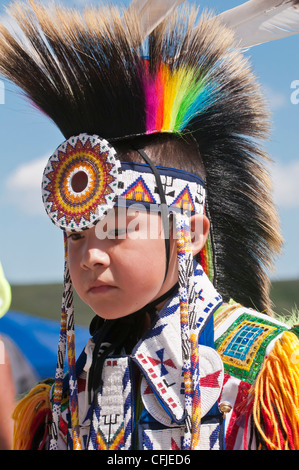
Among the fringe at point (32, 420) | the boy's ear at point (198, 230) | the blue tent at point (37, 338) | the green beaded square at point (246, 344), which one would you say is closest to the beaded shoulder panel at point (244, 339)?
the green beaded square at point (246, 344)

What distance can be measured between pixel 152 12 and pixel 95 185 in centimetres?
55

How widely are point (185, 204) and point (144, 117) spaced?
26 centimetres

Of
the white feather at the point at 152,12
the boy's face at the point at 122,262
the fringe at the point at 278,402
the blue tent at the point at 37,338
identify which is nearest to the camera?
the fringe at the point at 278,402

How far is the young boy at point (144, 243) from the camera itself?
1.37 m

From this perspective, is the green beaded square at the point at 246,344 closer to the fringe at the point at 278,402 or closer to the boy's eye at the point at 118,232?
the fringe at the point at 278,402

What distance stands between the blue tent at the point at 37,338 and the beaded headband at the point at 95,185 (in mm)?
842

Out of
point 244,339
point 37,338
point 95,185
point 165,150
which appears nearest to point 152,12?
point 165,150

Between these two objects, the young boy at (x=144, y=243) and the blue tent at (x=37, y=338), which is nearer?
the young boy at (x=144, y=243)

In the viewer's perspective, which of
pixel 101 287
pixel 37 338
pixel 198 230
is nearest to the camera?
pixel 101 287

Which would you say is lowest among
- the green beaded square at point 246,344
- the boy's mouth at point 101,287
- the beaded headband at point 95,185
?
the green beaded square at point 246,344

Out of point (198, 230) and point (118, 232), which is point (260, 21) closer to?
point (198, 230)

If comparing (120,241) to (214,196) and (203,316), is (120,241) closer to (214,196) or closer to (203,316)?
(203,316)

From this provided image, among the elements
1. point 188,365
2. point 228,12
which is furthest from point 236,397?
point 228,12

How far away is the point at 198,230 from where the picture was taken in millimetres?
1582
